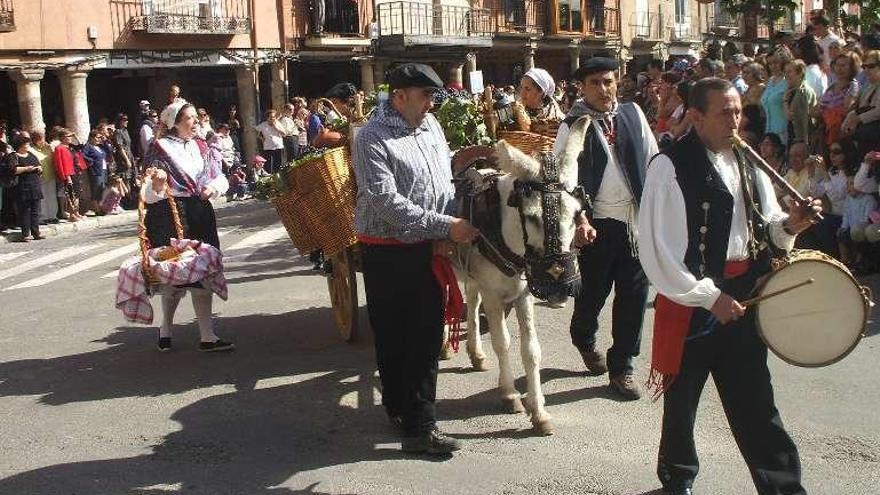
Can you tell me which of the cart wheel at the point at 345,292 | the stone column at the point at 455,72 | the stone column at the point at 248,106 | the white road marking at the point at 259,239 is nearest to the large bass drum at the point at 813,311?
the cart wheel at the point at 345,292

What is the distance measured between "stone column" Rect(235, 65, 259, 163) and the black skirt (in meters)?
19.2

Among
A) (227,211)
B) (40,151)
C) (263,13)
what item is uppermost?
(263,13)

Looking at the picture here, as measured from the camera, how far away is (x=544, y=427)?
5645mm

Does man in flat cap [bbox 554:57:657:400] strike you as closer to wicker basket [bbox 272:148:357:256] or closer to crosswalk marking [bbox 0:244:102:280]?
wicker basket [bbox 272:148:357:256]

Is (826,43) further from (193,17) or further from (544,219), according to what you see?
(193,17)

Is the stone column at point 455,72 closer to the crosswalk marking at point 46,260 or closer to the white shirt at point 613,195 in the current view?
the crosswalk marking at point 46,260

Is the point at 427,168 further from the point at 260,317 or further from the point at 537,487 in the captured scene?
the point at 260,317

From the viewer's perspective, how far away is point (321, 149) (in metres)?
7.34

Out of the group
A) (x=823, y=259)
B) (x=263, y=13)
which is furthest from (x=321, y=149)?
(x=263, y=13)

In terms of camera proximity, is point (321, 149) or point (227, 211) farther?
point (227, 211)

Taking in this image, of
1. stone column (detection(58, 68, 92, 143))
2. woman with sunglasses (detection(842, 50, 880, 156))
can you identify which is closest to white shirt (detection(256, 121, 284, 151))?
stone column (detection(58, 68, 92, 143))

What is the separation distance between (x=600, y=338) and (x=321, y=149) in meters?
2.55

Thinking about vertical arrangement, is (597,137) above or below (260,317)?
above

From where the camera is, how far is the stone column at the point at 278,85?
90.6ft
